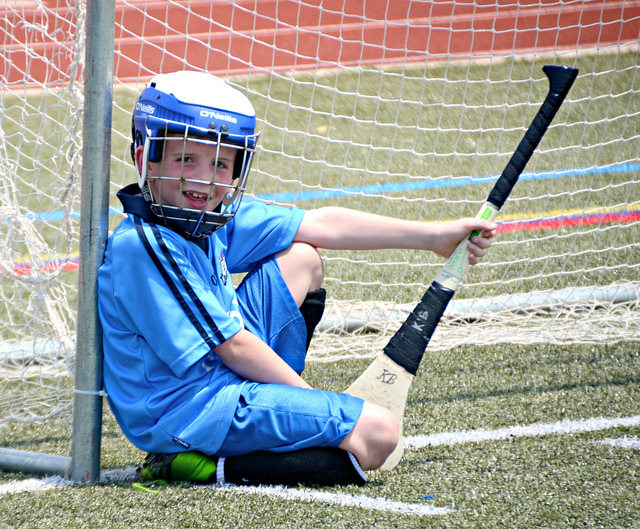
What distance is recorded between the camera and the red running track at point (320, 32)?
146 inches

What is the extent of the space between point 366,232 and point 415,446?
605 millimetres

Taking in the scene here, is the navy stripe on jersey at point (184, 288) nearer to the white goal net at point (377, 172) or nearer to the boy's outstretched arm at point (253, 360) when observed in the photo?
the boy's outstretched arm at point (253, 360)

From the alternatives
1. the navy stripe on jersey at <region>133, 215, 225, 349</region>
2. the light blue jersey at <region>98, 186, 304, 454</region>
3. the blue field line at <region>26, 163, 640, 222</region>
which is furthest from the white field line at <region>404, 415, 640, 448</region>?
the blue field line at <region>26, 163, 640, 222</region>

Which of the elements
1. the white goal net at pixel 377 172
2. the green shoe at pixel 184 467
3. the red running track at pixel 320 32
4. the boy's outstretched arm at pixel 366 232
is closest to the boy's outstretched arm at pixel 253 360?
the green shoe at pixel 184 467

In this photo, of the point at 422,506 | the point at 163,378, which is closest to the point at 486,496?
the point at 422,506

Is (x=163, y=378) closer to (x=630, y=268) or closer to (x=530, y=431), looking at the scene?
(x=530, y=431)

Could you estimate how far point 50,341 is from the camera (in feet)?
8.87

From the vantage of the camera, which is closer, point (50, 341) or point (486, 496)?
point (486, 496)

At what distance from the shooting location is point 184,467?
190 centimetres

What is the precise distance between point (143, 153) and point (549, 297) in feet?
6.38

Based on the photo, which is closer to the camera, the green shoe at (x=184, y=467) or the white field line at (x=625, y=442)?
the green shoe at (x=184, y=467)

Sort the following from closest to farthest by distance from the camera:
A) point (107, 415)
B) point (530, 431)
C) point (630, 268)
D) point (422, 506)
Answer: point (422, 506) < point (530, 431) < point (107, 415) < point (630, 268)

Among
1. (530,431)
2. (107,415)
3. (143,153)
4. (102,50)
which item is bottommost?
(107,415)

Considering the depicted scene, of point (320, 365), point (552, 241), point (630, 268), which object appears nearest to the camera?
point (320, 365)
